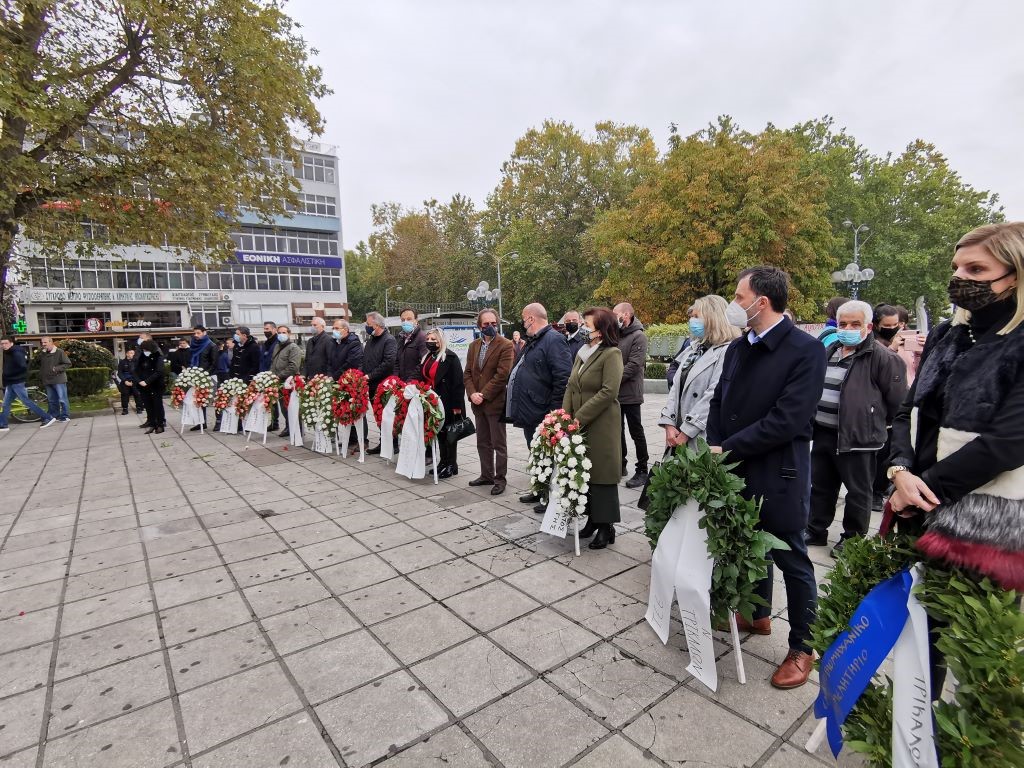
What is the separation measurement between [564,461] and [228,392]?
8.00m

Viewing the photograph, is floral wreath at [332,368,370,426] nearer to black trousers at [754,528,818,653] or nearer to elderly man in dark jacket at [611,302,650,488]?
elderly man in dark jacket at [611,302,650,488]

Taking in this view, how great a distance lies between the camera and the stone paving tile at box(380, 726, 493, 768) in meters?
2.06

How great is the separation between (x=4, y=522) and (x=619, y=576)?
6.13 metres

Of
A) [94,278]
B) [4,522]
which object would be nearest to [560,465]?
[4,522]

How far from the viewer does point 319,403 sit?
762cm

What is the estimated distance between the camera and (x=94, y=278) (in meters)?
38.4

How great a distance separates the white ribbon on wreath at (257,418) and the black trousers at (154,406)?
2479 mm

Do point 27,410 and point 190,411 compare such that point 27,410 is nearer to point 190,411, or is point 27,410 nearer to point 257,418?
point 190,411

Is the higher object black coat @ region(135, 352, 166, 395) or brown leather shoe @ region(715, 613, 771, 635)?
black coat @ region(135, 352, 166, 395)

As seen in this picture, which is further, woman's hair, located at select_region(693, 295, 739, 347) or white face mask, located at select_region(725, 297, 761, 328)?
woman's hair, located at select_region(693, 295, 739, 347)

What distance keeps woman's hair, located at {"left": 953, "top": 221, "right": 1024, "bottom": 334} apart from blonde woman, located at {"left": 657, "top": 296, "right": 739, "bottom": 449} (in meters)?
1.70

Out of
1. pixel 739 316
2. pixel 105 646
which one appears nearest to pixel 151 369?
pixel 105 646

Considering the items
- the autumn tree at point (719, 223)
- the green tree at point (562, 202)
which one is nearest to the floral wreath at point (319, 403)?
the autumn tree at point (719, 223)

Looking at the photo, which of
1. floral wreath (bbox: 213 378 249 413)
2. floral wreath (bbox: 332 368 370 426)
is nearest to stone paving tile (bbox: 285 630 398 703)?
floral wreath (bbox: 332 368 370 426)
